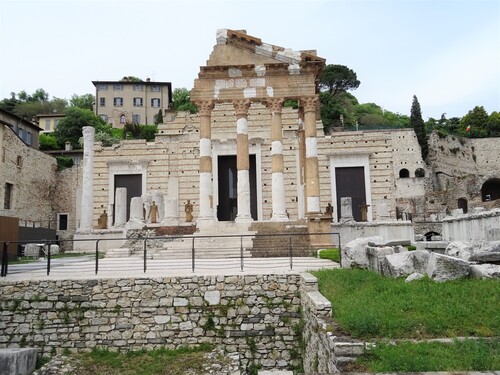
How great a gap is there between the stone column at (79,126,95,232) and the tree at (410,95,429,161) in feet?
150

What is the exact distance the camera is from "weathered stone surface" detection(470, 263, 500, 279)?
337 inches

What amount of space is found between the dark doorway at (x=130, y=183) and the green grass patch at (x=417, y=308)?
22719mm

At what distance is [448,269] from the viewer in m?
8.57

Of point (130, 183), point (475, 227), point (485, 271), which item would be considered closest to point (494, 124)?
point (130, 183)

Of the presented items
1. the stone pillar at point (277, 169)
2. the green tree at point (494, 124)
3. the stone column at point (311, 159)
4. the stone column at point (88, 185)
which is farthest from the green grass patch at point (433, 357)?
the green tree at point (494, 124)

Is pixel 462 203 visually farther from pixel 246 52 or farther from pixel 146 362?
pixel 146 362

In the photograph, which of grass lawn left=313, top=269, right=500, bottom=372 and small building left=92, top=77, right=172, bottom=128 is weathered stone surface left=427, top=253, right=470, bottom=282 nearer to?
grass lawn left=313, top=269, right=500, bottom=372

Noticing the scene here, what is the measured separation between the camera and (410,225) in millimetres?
22094

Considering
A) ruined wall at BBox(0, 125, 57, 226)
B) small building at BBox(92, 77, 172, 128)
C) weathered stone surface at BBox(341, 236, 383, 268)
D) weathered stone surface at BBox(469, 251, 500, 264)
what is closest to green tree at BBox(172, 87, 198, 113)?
small building at BBox(92, 77, 172, 128)

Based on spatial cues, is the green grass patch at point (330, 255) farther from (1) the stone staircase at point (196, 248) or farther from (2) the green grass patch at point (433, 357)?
(2) the green grass patch at point (433, 357)

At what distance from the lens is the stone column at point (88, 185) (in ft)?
91.6

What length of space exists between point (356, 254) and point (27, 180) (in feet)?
105

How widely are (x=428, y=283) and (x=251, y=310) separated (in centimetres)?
434

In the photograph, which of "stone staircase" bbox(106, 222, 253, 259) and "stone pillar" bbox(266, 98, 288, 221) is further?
"stone pillar" bbox(266, 98, 288, 221)
